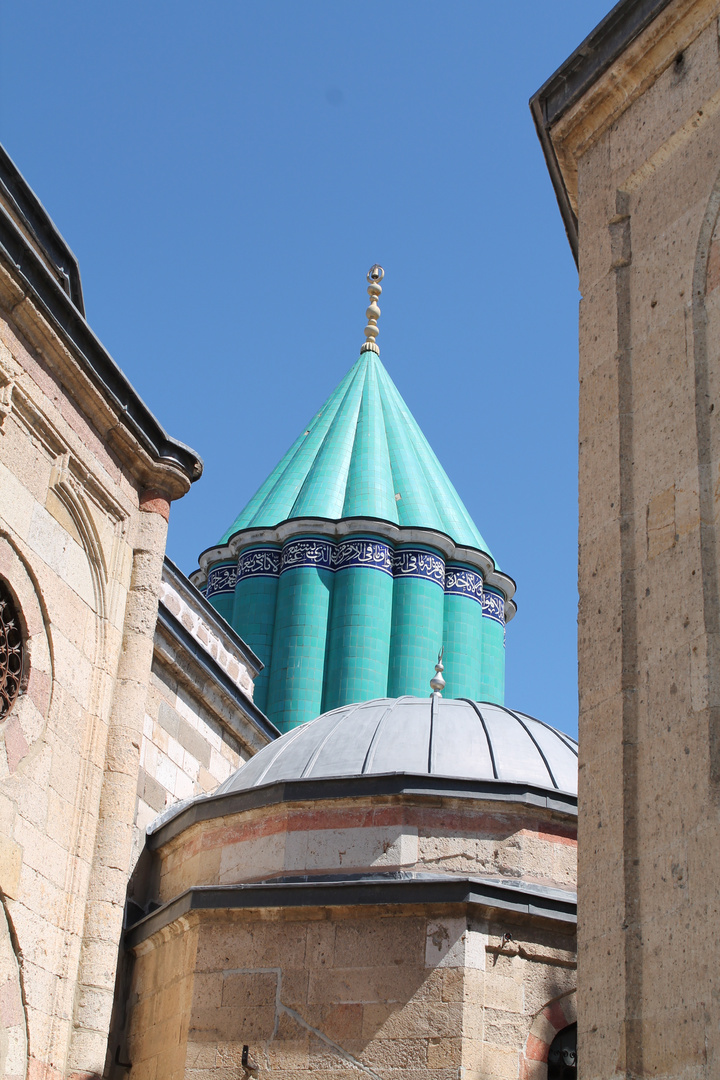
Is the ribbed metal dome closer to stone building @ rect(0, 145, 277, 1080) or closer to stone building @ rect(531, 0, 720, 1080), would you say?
stone building @ rect(0, 145, 277, 1080)

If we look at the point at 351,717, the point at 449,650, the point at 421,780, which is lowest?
the point at 421,780

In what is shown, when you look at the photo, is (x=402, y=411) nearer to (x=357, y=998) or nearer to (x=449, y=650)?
(x=449, y=650)

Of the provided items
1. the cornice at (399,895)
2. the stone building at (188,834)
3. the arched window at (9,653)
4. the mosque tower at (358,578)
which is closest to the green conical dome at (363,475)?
the mosque tower at (358,578)

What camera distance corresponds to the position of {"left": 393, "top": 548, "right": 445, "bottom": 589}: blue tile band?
64.0ft

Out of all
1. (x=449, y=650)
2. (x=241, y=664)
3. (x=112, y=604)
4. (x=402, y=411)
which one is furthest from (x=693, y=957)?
(x=402, y=411)

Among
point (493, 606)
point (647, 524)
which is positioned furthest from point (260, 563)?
point (647, 524)

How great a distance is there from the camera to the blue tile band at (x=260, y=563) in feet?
65.0

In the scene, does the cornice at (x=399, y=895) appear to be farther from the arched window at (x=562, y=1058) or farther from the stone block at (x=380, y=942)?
the arched window at (x=562, y=1058)

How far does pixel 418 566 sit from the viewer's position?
19.6m

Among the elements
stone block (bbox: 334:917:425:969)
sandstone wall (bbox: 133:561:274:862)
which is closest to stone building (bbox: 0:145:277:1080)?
stone block (bbox: 334:917:425:969)

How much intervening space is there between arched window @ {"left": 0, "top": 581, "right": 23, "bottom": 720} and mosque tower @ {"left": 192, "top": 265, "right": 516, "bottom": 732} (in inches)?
491

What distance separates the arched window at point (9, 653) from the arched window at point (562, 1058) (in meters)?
3.60

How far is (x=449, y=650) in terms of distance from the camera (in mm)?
19469

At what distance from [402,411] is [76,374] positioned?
16.6 metres
